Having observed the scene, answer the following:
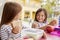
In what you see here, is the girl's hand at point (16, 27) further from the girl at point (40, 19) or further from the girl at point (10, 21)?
the girl at point (40, 19)

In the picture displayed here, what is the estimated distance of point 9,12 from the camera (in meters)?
0.68

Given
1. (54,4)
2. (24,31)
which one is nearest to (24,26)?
(24,31)

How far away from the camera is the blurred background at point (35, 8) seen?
0.80 m

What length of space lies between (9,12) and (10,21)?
4 centimetres

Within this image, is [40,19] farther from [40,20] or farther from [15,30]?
[15,30]

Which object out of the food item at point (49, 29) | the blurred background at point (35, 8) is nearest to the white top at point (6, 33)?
the blurred background at point (35, 8)

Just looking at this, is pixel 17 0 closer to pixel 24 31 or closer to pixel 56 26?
pixel 24 31

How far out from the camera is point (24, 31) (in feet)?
2.50

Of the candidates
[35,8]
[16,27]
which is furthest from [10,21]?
[35,8]

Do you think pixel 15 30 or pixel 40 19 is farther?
pixel 40 19

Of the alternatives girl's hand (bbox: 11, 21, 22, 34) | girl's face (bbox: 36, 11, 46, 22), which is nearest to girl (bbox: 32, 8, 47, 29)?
girl's face (bbox: 36, 11, 46, 22)

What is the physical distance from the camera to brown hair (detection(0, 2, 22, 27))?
0.68 meters

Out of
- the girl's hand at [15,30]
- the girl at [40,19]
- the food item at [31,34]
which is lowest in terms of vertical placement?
the food item at [31,34]

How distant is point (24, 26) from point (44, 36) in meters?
0.12
